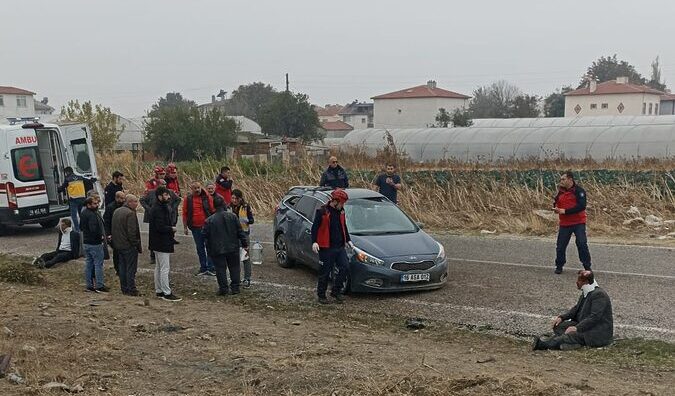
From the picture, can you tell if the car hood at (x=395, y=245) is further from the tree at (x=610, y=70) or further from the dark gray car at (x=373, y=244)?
the tree at (x=610, y=70)

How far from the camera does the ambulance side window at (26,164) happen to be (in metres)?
16.6

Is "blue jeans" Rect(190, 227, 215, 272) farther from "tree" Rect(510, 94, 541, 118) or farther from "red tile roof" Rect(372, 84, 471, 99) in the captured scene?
"red tile roof" Rect(372, 84, 471, 99)

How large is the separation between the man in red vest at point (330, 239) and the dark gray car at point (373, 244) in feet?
1.06

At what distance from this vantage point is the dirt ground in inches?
237

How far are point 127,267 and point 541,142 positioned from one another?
27.9 metres

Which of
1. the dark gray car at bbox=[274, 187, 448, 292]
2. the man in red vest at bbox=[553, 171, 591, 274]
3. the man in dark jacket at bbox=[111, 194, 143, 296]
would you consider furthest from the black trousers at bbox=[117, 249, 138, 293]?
the man in red vest at bbox=[553, 171, 591, 274]

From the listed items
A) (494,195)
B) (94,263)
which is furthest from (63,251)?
(494,195)

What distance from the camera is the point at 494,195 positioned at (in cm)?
1966

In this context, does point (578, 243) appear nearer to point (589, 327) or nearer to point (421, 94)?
point (589, 327)

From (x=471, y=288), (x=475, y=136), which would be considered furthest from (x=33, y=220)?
(x=475, y=136)

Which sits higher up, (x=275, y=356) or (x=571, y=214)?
(x=571, y=214)

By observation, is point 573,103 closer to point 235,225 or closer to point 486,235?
point 486,235

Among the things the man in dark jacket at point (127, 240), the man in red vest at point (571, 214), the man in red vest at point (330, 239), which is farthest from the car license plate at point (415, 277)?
the man in dark jacket at point (127, 240)

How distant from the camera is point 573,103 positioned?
86625 millimetres
